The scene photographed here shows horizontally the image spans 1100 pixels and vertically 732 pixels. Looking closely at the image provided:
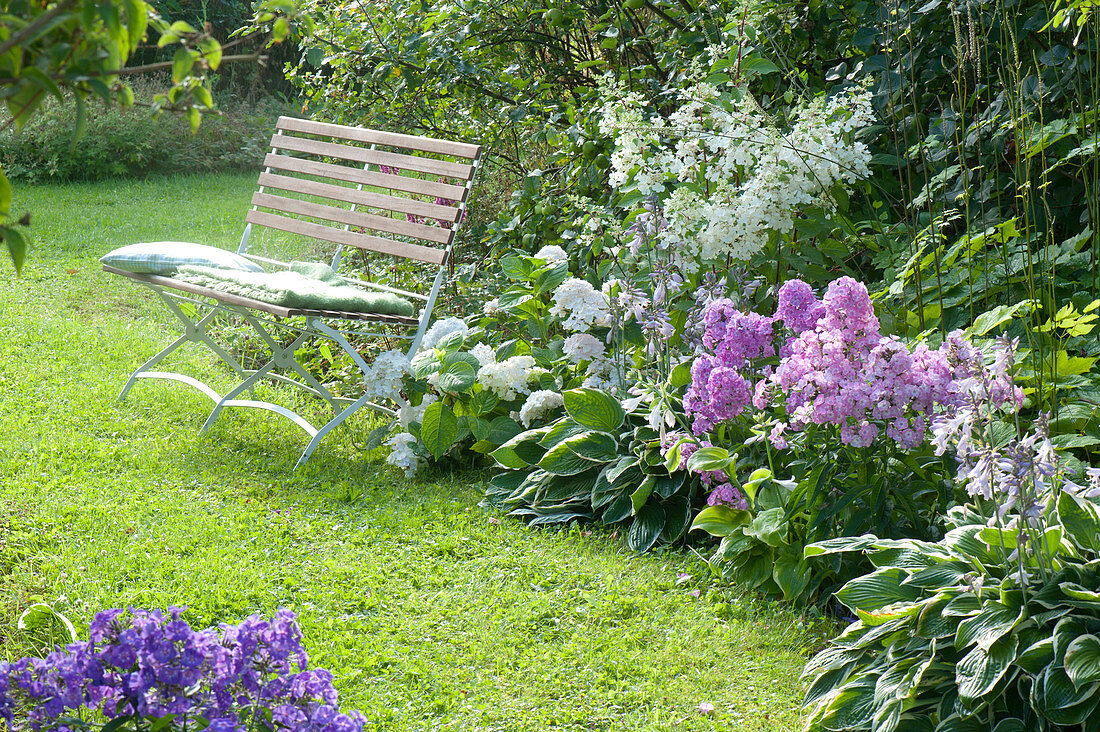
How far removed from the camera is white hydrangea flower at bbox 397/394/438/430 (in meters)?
3.32

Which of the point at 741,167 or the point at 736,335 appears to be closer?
the point at 736,335

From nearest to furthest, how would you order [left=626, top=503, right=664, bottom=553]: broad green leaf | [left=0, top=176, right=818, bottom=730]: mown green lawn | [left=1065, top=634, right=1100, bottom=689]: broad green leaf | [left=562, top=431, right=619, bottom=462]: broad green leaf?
[left=1065, top=634, right=1100, bottom=689]: broad green leaf
[left=0, top=176, right=818, bottom=730]: mown green lawn
[left=626, top=503, right=664, bottom=553]: broad green leaf
[left=562, top=431, right=619, bottom=462]: broad green leaf

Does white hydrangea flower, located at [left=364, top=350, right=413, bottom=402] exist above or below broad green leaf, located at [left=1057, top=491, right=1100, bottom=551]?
below

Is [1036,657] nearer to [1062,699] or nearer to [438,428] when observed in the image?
[1062,699]

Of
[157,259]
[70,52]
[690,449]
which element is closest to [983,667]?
[690,449]

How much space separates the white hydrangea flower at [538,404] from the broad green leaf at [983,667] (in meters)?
1.71

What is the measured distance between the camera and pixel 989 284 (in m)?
2.52

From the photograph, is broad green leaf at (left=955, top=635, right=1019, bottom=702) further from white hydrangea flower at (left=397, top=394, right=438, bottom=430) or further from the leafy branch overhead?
white hydrangea flower at (left=397, top=394, right=438, bottom=430)

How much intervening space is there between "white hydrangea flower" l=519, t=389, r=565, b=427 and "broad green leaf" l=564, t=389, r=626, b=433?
10.1 inches

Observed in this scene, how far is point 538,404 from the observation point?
10.3ft

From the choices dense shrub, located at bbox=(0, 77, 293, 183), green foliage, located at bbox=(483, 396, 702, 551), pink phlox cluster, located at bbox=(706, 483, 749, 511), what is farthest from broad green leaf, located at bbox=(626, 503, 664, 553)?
dense shrub, located at bbox=(0, 77, 293, 183)

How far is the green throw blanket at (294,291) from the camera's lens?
313 centimetres

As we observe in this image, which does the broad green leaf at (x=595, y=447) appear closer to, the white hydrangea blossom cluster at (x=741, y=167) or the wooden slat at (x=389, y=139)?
the white hydrangea blossom cluster at (x=741, y=167)

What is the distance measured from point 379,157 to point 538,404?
5.16 feet
